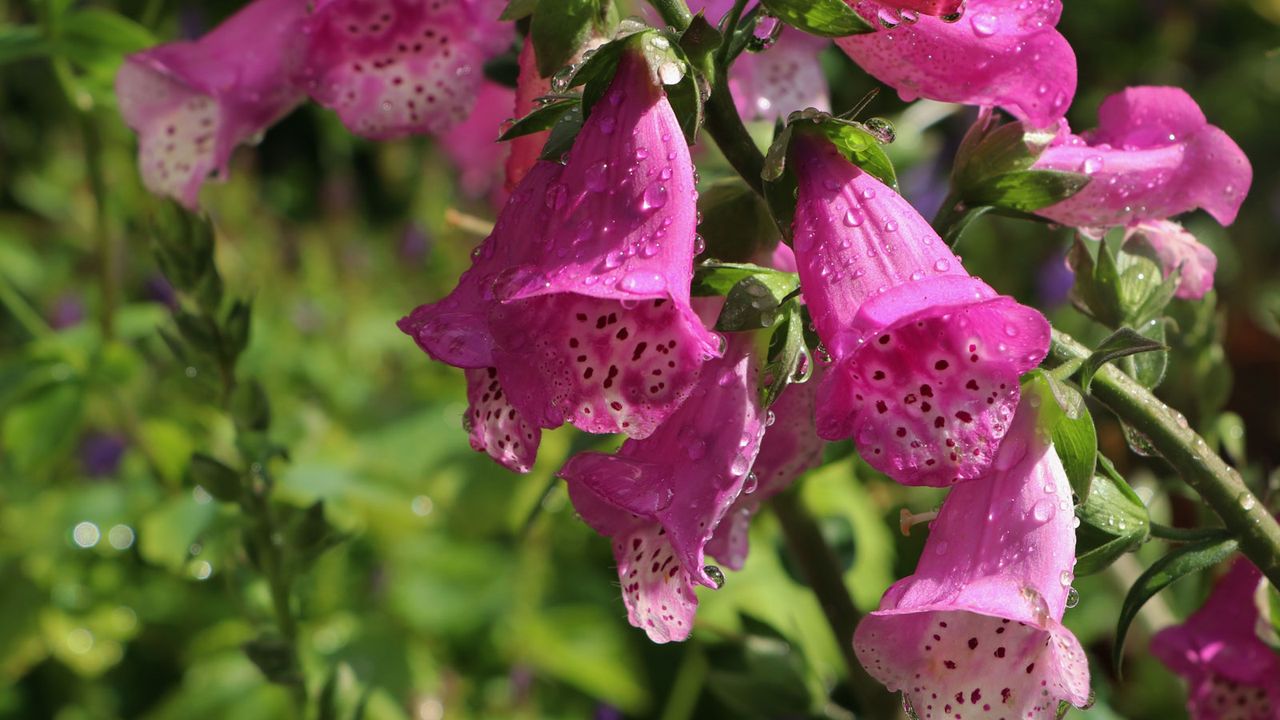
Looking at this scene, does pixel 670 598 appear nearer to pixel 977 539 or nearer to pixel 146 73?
pixel 977 539

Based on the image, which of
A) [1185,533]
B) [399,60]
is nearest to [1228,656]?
[1185,533]

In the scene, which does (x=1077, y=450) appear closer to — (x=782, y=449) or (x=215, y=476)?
(x=782, y=449)

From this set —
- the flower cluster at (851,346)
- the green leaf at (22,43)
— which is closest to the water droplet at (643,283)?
the flower cluster at (851,346)

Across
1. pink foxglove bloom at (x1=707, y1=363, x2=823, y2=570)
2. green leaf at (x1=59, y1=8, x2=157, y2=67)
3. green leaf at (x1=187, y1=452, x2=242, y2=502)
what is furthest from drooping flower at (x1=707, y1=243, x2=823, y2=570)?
green leaf at (x1=59, y1=8, x2=157, y2=67)

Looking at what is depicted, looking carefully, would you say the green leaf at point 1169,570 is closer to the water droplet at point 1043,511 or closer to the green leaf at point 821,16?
the water droplet at point 1043,511

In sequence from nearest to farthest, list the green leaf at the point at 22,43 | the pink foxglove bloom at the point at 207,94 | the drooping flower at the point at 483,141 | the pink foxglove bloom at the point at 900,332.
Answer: the pink foxglove bloom at the point at 900,332 < the pink foxglove bloom at the point at 207,94 < the green leaf at the point at 22,43 < the drooping flower at the point at 483,141

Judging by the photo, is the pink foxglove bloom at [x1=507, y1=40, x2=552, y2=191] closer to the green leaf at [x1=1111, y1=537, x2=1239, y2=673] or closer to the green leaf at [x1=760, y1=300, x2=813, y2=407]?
the green leaf at [x1=760, y1=300, x2=813, y2=407]

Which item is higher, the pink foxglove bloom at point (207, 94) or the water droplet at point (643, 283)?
the water droplet at point (643, 283)
